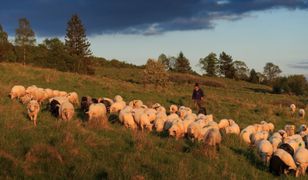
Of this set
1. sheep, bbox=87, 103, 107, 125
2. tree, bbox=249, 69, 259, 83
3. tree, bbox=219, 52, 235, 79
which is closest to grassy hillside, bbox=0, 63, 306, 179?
sheep, bbox=87, 103, 107, 125

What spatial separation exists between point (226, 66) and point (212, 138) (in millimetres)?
104914

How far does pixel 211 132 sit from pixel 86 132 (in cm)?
439

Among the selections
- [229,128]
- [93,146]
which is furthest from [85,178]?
[229,128]

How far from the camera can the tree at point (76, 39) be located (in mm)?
77619

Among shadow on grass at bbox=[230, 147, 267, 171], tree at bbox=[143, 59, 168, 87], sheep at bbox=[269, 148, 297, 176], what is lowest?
shadow on grass at bbox=[230, 147, 267, 171]

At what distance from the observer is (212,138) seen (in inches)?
562

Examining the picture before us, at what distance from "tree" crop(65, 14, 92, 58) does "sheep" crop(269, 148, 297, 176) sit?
221 feet

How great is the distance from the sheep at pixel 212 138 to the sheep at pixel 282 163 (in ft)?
7.68

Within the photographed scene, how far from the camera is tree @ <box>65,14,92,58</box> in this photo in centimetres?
7762

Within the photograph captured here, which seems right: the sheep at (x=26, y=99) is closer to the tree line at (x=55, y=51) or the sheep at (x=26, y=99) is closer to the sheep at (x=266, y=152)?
the sheep at (x=266, y=152)

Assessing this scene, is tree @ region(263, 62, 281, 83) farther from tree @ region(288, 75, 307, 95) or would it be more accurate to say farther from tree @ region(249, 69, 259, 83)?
tree @ region(288, 75, 307, 95)

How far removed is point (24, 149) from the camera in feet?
39.5

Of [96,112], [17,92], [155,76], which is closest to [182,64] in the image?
[155,76]

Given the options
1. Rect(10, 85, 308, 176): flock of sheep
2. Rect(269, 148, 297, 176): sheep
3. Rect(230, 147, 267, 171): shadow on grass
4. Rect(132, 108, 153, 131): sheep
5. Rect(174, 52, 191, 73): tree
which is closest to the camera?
Rect(269, 148, 297, 176): sheep
